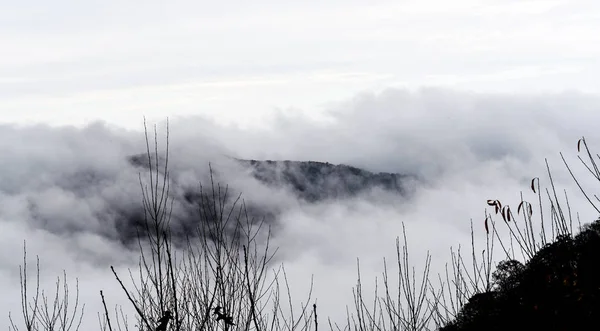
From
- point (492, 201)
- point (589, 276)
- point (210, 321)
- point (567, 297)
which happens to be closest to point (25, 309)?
point (210, 321)

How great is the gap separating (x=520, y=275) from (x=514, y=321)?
1.45m

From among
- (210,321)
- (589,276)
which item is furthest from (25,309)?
(589,276)

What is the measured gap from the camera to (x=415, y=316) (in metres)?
9.21

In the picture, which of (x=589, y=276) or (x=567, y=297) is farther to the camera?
(x=589, y=276)

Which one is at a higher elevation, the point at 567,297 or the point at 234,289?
the point at 234,289

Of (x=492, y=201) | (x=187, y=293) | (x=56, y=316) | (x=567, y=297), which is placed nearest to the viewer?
(x=492, y=201)

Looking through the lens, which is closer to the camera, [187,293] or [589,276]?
[187,293]

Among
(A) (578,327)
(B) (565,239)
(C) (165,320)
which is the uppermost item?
(B) (565,239)

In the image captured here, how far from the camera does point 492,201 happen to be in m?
7.85

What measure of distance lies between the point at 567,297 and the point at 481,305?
2.22 metres

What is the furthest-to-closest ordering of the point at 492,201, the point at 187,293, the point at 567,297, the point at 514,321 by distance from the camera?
the point at 514,321, the point at 187,293, the point at 567,297, the point at 492,201

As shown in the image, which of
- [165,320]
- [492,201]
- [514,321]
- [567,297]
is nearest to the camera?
[165,320]

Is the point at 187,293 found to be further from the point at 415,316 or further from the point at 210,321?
the point at 415,316

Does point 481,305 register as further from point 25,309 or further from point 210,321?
point 25,309
